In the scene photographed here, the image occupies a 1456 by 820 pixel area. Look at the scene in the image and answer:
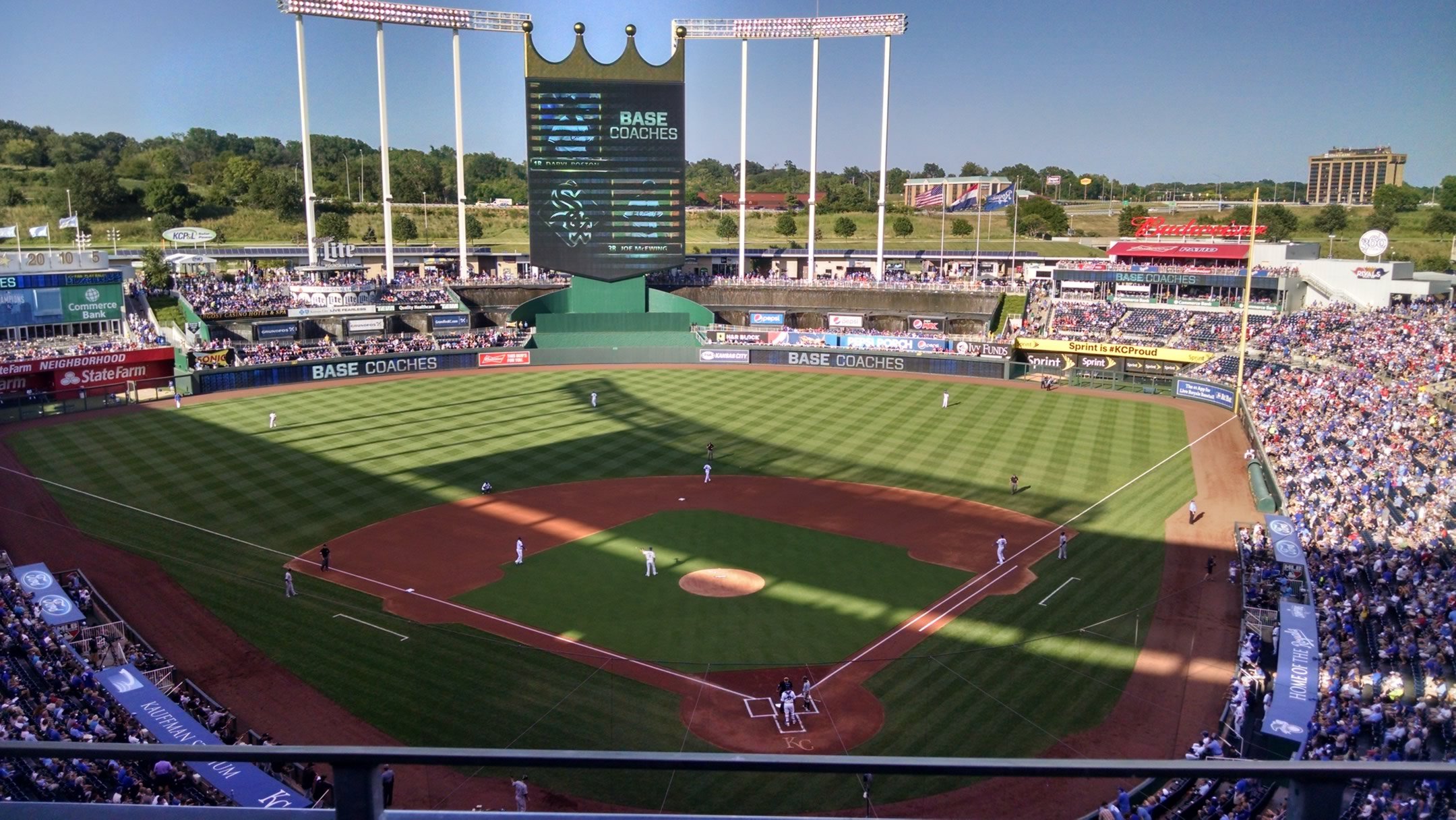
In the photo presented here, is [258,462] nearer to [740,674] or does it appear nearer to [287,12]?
[740,674]

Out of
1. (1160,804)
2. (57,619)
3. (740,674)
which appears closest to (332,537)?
(57,619)

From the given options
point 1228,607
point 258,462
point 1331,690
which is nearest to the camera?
point 1331,690

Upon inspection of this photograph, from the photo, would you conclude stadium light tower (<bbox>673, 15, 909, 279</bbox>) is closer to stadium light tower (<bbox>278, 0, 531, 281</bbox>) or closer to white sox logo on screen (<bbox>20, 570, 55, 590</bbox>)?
stadium light tower (<bbox>278, 0, 531, 281</bbox>)

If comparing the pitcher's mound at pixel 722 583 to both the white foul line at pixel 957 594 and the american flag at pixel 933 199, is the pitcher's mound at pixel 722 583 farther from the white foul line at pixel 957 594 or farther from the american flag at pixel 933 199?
the american flag at pixel 933 199

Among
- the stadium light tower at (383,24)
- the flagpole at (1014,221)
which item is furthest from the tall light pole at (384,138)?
the flagpole at (1014,221)

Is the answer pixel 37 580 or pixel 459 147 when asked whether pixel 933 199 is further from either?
pixel 37 580

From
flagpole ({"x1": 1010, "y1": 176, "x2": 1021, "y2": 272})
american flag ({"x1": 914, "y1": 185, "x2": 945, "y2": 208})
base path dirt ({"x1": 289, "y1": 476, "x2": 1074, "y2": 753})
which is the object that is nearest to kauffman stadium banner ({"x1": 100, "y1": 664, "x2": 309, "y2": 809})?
base path dirt ({"x1": 289, "y1": 476, "x2": 1074, "y2": 753})

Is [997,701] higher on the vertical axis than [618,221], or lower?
lower
